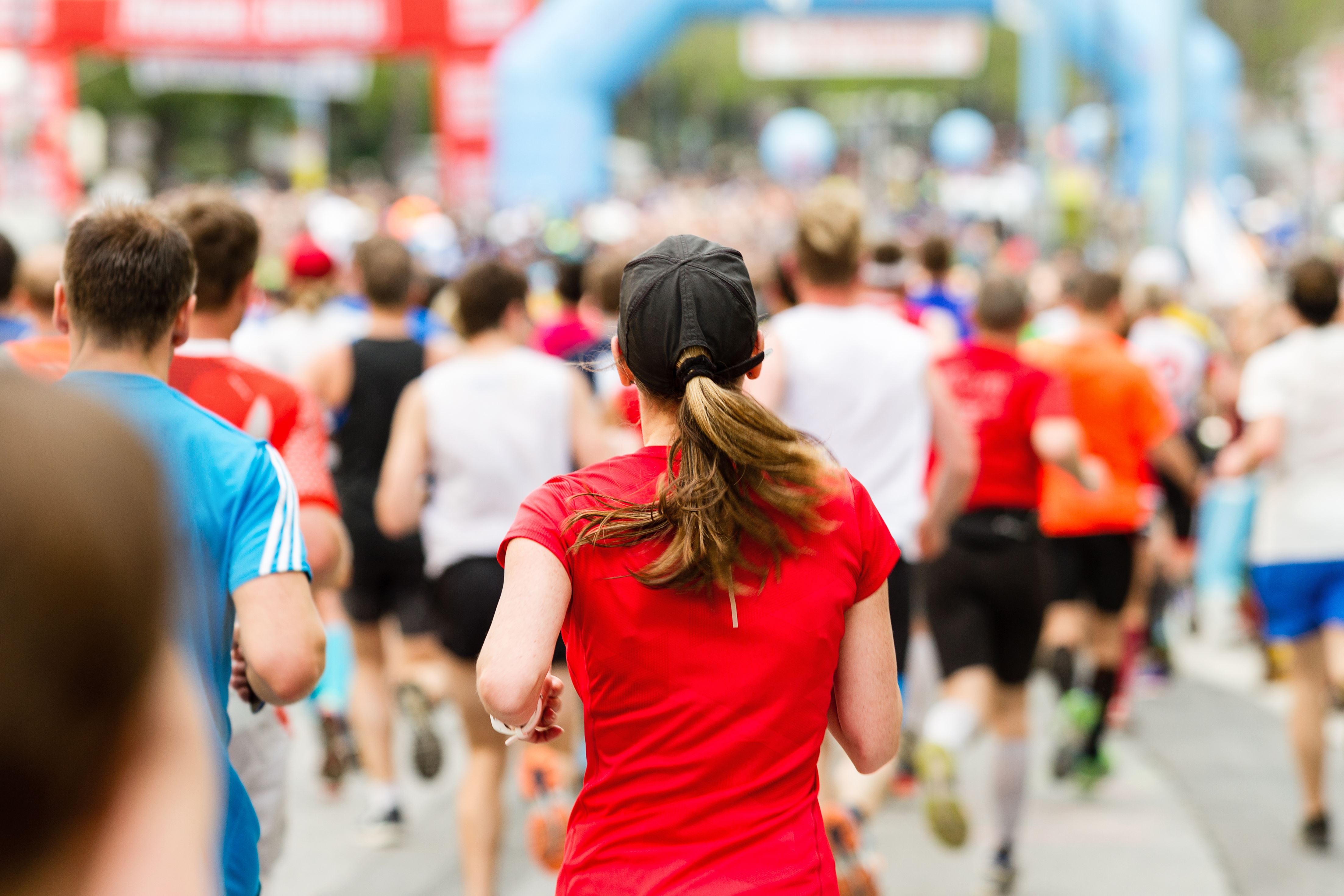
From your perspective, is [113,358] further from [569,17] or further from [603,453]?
[569,17]

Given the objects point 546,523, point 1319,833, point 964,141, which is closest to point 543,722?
point 546,523

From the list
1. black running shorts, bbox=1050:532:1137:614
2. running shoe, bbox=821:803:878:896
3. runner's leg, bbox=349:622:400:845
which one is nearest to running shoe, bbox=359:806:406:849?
runner's leg, bbox=349:622:400:845

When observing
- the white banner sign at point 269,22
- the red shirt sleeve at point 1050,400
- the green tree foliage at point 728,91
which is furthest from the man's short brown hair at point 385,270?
the green tree foliage at point 728,91

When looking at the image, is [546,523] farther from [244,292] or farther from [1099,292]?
[1099,292]

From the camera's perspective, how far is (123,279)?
248cm

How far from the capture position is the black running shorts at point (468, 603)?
481 cm

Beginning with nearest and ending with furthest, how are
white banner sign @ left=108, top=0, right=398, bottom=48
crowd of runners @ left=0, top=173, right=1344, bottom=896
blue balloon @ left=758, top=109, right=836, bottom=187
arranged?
crowd of runners @ left=0, top=173, right=1344, bottom=896 → white banner sign @ left=108, top=0, right=398, bottom=48 → blue balloon @ left=758, top=109, right=836, bottom=187

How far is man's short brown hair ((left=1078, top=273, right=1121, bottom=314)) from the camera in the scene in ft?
20.5

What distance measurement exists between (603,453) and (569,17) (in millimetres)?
15081

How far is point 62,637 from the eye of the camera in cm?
93

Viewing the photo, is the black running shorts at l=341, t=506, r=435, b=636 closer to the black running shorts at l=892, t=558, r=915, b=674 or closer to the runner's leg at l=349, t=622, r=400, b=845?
the runner's leg at l=349, t=622, r=400, b=845

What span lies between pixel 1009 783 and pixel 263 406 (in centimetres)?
308

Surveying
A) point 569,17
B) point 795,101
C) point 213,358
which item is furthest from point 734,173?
point 213,358

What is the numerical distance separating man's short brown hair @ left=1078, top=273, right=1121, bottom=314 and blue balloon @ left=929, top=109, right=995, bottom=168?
28.4 meters
